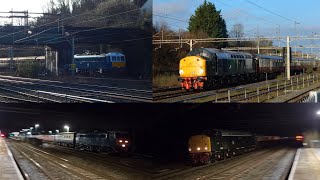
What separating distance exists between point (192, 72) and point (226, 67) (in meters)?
0.33

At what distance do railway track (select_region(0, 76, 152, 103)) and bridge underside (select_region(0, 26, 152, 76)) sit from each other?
0.12m

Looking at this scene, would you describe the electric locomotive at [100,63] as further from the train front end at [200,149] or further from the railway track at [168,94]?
the train front end at [200,149]

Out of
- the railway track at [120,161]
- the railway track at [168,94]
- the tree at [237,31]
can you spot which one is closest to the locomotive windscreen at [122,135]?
the railway track at [120,161]

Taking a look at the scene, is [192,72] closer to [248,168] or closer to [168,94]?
[168,94]

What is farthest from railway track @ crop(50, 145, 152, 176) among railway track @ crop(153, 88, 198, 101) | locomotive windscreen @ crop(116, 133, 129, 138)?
railway track @ crop(153, 88, 198, 101)

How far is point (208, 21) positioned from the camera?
6.41 feet

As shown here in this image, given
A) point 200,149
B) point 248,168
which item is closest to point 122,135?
point 200,149

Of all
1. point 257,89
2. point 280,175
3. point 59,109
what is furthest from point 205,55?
point 59,109

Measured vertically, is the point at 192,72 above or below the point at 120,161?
above

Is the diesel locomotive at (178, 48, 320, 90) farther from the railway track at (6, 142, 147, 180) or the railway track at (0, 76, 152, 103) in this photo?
the railway track at (6, 142, 147, 180)

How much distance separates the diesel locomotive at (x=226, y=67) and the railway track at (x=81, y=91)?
0.28 metres

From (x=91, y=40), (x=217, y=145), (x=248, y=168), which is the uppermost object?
(x=91, y=40)

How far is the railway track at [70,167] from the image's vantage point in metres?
1.82

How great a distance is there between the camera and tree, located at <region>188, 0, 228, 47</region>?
6.34ft
